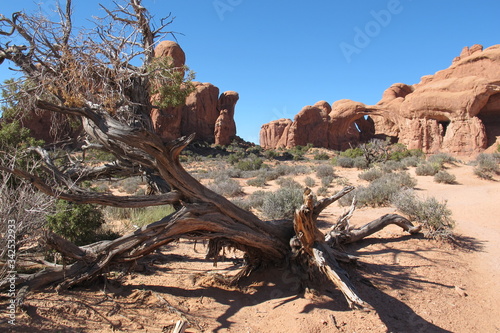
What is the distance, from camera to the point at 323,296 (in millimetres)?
3682

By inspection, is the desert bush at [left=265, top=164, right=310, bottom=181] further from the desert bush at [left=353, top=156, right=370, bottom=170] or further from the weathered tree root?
the weathered tree root

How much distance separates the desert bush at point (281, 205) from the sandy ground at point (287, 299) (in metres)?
2.09

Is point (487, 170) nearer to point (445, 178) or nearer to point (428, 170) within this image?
point (428, 170)

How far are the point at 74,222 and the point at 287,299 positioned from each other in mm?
3511

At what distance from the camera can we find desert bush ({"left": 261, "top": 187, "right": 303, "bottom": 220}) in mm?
7426

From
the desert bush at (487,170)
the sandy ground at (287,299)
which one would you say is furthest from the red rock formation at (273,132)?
the sandy ground at (287,299)

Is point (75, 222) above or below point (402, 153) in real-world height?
below

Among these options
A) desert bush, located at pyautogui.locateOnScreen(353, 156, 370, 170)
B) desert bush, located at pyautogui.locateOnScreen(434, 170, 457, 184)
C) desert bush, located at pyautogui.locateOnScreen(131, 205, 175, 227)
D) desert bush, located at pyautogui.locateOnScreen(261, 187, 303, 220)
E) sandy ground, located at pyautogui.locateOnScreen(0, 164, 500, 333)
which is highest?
desert bush, located at pyautogui.locateOnScreen(353, 156, 370, 170)

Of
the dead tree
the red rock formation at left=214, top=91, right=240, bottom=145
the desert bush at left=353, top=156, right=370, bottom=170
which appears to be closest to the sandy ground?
the dead tree

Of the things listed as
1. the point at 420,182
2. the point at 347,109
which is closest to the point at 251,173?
the point at 420,182

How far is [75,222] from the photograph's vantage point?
4.82 metres

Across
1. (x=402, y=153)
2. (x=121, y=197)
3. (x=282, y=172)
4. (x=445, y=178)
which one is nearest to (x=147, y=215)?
(x=121, y=197)

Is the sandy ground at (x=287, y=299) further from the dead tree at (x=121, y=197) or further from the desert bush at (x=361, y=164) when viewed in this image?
the desert bush at (x=361, y=164)

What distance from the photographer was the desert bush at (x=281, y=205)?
24.4 ft
